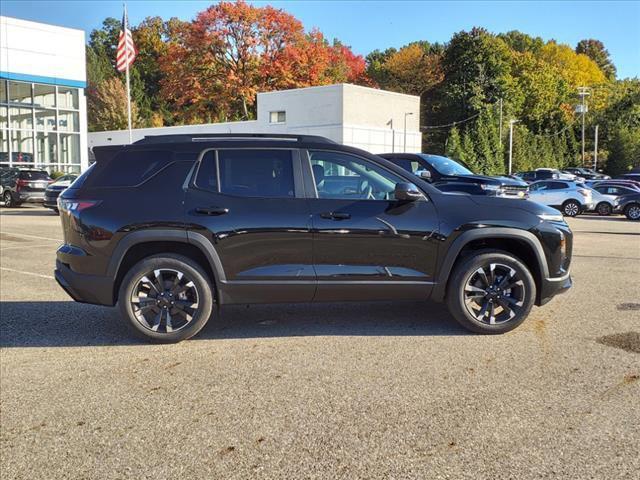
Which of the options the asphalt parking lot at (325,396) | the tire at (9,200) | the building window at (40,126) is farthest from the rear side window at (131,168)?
the building window at (40,126)

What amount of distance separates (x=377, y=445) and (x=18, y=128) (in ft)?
110

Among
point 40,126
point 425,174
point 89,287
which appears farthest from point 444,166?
point 40,126

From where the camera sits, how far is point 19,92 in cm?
3172

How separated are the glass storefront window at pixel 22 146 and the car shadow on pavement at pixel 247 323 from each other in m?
28.1

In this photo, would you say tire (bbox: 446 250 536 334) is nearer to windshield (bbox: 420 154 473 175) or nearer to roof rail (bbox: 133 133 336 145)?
roof rail (bbox: 133 133 336 145)

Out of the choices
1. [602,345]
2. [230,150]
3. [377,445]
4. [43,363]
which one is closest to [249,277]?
[230,150]

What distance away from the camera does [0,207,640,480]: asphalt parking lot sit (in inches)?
128

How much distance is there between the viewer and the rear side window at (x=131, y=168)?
210 inches

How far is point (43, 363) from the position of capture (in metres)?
4.94

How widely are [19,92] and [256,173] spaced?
1240 inches

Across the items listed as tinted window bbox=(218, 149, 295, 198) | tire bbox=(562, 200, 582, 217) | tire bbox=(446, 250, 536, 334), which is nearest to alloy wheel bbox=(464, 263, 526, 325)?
tire bbox=(446, 250, 536, 334)

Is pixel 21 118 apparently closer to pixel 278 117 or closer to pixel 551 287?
pixel 278 117

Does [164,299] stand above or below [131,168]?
below

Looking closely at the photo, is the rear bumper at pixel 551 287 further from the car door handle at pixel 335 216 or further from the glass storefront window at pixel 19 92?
the glass storefront window at pixel 19 92
